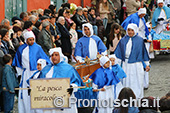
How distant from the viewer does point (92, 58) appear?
47.9 feet

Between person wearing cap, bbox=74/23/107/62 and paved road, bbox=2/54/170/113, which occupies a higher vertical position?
person wearing cap, bbox=74/23/107/62

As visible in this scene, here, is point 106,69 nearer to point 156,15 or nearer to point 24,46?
point 24,46

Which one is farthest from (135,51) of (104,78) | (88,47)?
(104,78)

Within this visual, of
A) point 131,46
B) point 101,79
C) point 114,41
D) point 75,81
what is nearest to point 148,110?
point 75,81

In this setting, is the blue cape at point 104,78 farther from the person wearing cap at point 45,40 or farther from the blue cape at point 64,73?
the person wearing cap at point 45,40

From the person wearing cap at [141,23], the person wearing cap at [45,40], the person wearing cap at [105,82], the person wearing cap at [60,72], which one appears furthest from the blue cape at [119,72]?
the person wearing cap at [141,23]

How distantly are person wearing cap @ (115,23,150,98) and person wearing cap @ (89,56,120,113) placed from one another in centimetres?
199

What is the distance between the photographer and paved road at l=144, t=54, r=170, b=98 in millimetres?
15180

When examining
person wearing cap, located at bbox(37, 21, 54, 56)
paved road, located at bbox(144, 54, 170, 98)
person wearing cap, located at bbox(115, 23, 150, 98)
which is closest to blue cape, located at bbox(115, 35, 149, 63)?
person wearing cap, located at bbox(115, 23, 150, 98)

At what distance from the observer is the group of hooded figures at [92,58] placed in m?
10.6

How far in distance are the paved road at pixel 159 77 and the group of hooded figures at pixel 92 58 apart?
0.89 metres

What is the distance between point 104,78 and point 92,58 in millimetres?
2625

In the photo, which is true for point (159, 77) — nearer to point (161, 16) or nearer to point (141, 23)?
point (141, 23)

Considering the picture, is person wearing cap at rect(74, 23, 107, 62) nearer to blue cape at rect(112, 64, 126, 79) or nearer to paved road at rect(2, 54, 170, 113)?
blue cape at rect(112, 64, 126, 79)
